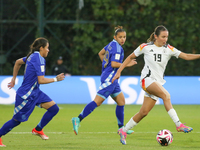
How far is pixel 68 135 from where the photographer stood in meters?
8.23

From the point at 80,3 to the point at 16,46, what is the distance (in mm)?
3288

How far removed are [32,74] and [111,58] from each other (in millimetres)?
1696

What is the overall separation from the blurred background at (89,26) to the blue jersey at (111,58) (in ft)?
32.2

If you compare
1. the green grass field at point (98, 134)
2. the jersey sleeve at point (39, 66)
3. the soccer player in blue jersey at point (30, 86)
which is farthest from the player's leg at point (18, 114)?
the jersey sleeve at point (39, 66)

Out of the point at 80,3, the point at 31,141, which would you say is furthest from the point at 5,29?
the point at 31,141

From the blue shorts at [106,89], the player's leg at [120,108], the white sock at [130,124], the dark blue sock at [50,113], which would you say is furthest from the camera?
the player's leg at [120,108]

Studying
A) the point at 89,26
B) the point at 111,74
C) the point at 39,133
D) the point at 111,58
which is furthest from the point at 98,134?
the point at 89,26

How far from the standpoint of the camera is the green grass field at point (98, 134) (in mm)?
6844

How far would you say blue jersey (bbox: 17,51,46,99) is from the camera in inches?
270

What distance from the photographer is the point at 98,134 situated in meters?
8.38

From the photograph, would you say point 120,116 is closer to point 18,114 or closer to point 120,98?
point 120,98

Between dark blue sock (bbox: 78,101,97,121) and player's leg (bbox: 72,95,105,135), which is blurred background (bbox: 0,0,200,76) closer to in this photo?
player's leg (bbox: 72,95,105,135)

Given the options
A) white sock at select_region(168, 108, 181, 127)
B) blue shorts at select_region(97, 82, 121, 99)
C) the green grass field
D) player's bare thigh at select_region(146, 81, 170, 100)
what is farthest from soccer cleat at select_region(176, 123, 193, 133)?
blue shorts at select_region(97, 82, 121, 99)

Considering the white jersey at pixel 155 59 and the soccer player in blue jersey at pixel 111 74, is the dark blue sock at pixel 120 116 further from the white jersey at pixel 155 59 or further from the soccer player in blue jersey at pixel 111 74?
the white jersey at pixel 155 59
